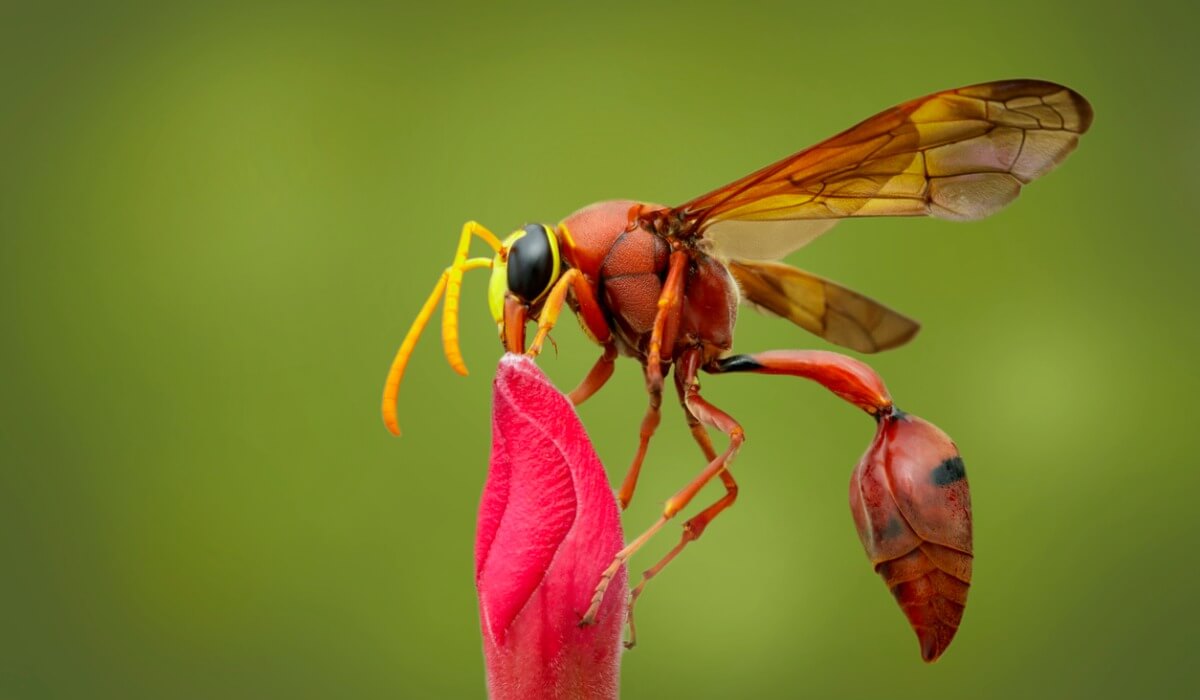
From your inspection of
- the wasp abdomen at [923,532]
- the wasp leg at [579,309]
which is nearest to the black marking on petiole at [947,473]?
the wasp abdomen at [923,532]

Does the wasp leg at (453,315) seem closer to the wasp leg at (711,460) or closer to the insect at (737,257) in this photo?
the insect at (737,257)

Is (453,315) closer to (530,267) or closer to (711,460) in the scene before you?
(530,267)

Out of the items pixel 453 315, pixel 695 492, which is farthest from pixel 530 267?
pixel 695 492

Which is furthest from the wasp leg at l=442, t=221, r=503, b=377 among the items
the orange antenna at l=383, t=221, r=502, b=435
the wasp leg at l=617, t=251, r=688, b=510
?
the wasp leg at l=617, t=251, r=688, b=510

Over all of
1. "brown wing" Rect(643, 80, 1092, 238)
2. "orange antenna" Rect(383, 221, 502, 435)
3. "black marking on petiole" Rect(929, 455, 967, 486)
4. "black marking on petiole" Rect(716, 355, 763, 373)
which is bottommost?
"black marking on petiole" Rect(929, 455, 967, 486)

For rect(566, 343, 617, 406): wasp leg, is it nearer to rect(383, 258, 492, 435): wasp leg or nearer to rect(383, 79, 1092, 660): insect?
rect(383, 79, 1092, 660): insect

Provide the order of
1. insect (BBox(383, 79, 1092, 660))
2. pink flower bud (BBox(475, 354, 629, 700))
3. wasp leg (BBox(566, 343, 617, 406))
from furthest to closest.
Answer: wasp leg (BBox(566, 343, 617, 406)), insect (BBox(383, 79, 1092, 660)), pink flower bud (BBox(475, 354, 629, 700))
